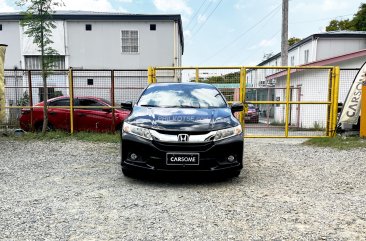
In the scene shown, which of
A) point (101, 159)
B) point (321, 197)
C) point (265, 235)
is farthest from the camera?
point (101, 159)

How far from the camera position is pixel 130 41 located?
19.6 m

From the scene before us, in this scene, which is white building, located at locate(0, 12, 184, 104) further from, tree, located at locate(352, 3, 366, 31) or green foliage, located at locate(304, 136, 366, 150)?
tree, located at locate(352, 3, 366, 31)

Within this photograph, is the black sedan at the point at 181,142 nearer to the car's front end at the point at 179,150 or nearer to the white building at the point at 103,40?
the car's front end at the point at 179,150

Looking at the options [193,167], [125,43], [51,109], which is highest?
[125,43]

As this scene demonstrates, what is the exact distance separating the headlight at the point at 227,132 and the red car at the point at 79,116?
5469 mm

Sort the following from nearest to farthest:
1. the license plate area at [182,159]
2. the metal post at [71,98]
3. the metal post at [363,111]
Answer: the license plate area at [182,159] < the metal post at [363,111] < the metal post at [71,98]

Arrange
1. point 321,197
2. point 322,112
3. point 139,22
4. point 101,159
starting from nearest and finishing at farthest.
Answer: point 321,197, point 101,159, point 322,112, point 139,22

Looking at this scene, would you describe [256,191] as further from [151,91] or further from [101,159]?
[101,159]

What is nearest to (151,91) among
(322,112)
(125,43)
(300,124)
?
(300,124)

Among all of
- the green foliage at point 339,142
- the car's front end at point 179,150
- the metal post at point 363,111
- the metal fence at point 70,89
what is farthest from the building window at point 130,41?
the car's front end at point 179,150

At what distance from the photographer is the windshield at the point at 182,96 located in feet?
17.6

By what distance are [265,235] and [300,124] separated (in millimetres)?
7860

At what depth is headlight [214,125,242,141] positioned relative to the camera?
4.44m

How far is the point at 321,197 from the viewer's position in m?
4.16
